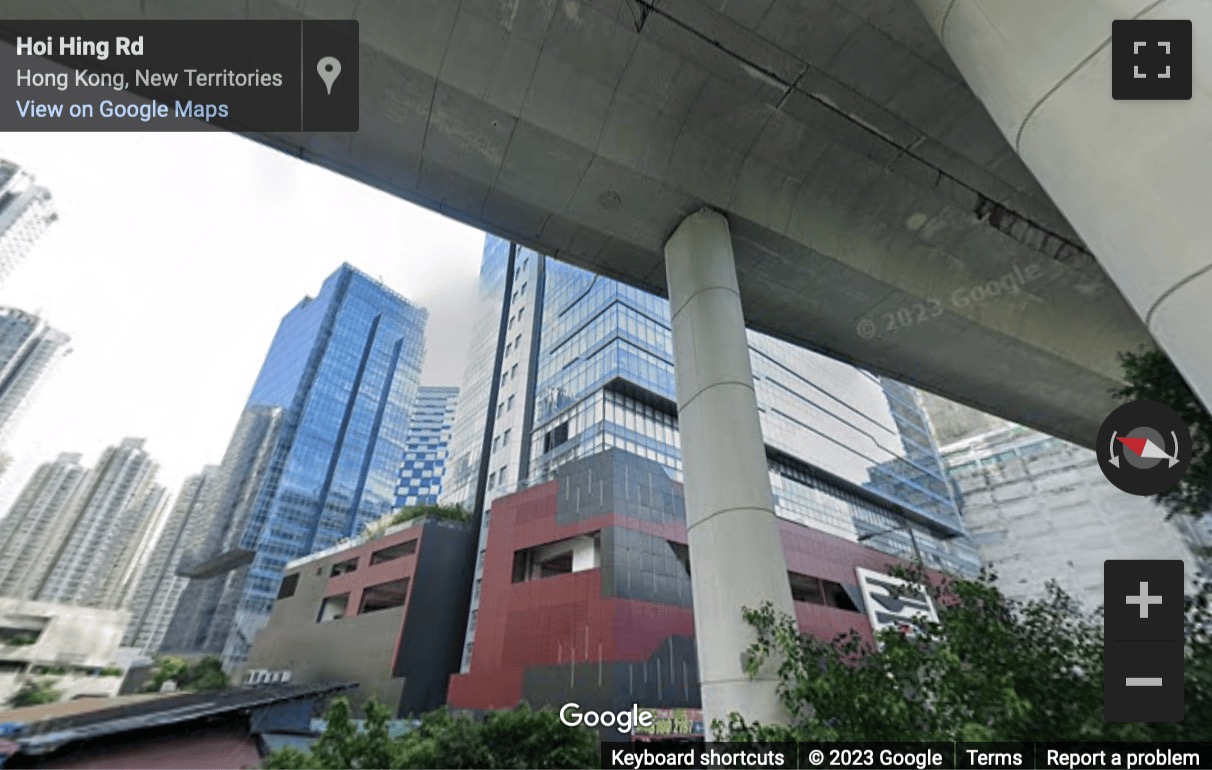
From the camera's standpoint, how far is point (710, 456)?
6457mm

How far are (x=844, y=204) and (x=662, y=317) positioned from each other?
1054 inches

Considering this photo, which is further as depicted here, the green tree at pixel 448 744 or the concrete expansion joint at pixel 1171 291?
the green tree at pixel 448 744

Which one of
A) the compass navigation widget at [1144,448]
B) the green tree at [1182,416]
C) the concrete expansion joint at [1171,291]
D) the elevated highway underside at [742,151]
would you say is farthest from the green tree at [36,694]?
the green tree at [1182,416]

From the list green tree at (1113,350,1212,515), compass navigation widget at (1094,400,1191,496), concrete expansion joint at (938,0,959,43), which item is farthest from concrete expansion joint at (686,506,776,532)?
concrete expansion joint at (938,0,959,43)

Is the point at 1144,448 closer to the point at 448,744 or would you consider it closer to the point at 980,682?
the point at 980,682

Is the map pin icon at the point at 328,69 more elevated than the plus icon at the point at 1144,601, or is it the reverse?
the map pin icon at the point at 328,69

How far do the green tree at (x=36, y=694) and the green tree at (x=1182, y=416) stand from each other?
29.2m

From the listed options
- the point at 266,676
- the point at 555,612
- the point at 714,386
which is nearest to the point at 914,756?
the point at 714,386

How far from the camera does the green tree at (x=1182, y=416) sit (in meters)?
3.98

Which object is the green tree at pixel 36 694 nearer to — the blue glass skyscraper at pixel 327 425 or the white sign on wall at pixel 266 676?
the white sign on wall at pixel 266 676

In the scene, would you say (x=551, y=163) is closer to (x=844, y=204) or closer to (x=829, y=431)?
(x=844, y=204)


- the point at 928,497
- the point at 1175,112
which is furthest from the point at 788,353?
the point at 1175,112

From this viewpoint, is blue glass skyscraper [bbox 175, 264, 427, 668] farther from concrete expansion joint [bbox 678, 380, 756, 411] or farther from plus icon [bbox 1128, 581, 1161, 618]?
plus icon [bbox 1128, 581, 1161, 618]

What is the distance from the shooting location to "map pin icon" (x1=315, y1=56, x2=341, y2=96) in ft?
21.1
